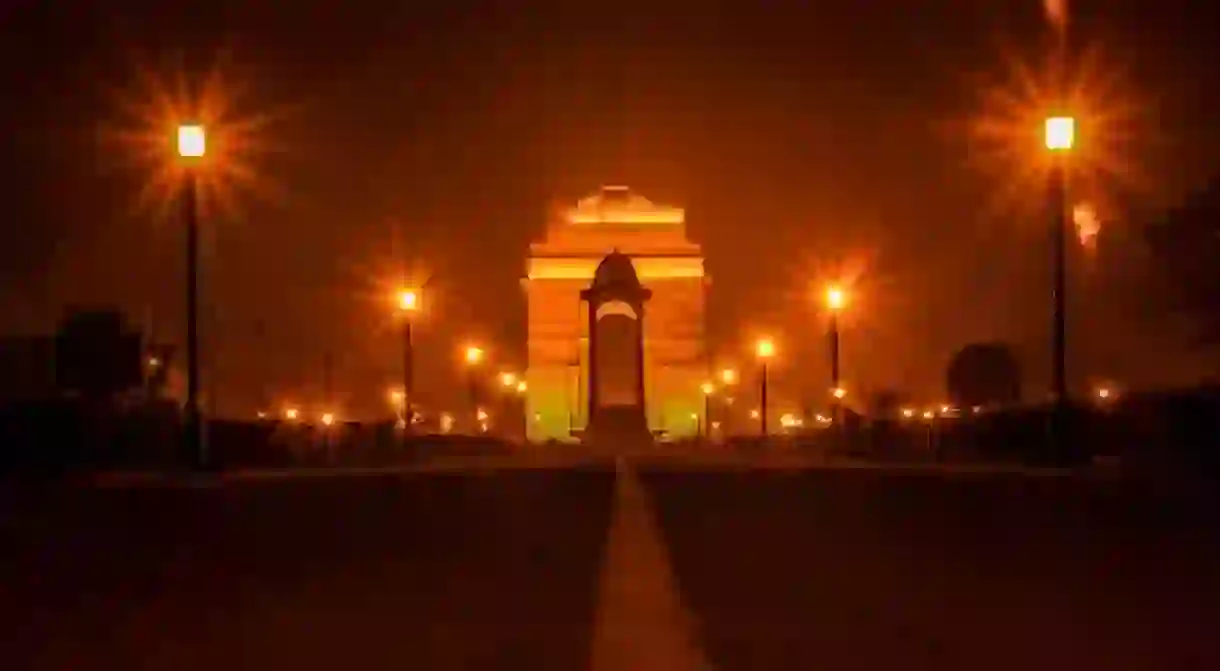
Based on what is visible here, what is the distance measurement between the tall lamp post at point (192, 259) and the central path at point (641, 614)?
16133 millimetres

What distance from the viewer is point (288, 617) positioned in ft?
30.7

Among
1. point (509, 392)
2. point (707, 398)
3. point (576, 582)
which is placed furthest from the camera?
Answer: point (509, 392)

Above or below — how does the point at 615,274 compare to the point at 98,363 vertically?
above

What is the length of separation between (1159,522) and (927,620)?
721 cm

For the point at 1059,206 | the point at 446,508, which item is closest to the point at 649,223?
the point at 1059,206

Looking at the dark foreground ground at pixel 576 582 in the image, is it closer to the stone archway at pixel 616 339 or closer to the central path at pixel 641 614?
the central path at pixel 641 614

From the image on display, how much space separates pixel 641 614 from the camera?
9.20 metres

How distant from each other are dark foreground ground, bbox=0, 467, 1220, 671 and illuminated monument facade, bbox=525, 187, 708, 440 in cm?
7496

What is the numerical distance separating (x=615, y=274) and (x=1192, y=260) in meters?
48.9

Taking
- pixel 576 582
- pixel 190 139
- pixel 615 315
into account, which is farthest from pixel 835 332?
pixel 615 315

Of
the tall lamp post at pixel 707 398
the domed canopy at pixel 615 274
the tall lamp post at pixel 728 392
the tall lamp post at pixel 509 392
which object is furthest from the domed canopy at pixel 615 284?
the tall lamp post at pixel 509 392

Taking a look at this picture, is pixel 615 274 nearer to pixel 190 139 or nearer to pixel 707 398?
pixel 707 398

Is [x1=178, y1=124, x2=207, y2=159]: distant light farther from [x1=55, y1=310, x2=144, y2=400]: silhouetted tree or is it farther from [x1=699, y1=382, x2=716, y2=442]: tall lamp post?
[x1=699, y1=382, x2=716, y2=442]: tall lamp post

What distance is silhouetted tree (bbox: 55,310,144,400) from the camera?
43219 mm
